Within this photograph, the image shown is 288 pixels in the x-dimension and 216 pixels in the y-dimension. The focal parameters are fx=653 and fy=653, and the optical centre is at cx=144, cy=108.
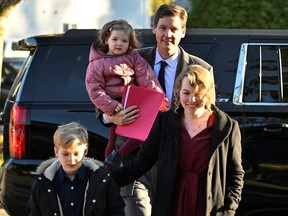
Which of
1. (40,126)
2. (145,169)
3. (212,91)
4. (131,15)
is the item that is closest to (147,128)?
(145,169)

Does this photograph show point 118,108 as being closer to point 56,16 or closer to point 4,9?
point 4,9

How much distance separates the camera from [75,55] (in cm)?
553

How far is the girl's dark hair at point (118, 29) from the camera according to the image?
419 centimetres

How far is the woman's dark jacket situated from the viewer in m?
3.57

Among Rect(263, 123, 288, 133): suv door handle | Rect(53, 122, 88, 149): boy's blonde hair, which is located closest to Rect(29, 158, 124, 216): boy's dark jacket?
Rect(53, 122, 88, 149): boy's blonde hair

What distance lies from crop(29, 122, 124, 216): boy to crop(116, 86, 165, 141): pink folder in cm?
62

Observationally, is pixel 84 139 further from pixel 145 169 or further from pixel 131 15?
pixel 131 15

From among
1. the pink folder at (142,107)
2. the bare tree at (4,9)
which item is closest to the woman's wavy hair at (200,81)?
the pink folder at (142,107)

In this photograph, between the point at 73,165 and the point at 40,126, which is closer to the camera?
the point at 73,165

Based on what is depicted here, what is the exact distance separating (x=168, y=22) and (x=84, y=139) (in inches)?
44.8

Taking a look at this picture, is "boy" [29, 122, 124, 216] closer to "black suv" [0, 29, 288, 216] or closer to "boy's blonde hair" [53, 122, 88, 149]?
"boy's blonde hair" [53, 122, 88, 149]

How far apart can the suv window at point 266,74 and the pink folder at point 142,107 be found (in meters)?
1.45

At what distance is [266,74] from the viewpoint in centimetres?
543

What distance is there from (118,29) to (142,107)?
52 centimetres
